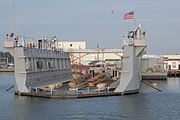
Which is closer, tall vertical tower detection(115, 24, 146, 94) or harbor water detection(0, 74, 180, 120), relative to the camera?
harbor water detection(0, 74, 180, 120)

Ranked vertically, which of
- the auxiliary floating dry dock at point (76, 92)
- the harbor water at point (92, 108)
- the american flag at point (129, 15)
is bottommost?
the harbor water at point (92, 108)

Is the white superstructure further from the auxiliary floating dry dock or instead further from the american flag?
the american flag

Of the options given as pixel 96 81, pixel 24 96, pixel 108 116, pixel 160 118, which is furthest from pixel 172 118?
pixel 96 81

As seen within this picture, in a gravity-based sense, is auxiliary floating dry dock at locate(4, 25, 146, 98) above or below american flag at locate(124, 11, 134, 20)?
below

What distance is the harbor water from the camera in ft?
96.5

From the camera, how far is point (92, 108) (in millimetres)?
33094

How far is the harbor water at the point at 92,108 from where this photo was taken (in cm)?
2942

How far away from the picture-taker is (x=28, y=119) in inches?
1122

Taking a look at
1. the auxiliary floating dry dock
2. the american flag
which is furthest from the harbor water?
the american flag

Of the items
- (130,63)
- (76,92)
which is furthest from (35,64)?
(130,63)

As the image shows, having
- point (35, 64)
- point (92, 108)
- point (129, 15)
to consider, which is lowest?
point (92, 108)

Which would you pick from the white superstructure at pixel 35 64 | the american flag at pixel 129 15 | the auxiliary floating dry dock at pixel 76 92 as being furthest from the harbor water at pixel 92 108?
the american flag at pixel 129 15

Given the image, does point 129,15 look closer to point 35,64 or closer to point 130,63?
point 130,63

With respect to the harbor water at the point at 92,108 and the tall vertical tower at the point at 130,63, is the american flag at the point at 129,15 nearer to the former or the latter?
the tall vertical tower at the point at 130,63
